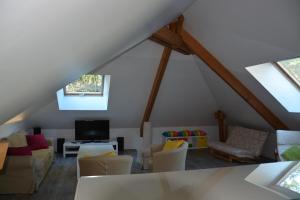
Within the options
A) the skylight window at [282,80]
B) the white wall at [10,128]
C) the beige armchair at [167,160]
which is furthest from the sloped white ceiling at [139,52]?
the beige armchair at [167,160]

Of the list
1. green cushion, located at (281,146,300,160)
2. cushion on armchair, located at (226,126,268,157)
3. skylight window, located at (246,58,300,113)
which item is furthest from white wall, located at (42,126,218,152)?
green cushion, located at (281,146,300,160)

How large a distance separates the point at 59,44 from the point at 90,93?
6.20 metres

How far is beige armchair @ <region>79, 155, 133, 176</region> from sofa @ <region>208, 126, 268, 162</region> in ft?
13.0

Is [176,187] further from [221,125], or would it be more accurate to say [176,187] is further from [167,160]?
[221,125]

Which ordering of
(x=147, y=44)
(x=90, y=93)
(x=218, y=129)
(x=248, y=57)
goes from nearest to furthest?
(x=248, y=57) → (x=147, y=44) → (x=90, y=93) → (x=218, y=129)

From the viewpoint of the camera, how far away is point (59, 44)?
149 cm

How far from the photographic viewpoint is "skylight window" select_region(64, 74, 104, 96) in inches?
288

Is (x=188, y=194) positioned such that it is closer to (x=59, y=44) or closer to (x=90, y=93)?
(x=59, y=44)

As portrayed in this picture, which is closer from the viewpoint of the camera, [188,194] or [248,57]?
[188,194]

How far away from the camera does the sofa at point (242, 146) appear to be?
6496mm

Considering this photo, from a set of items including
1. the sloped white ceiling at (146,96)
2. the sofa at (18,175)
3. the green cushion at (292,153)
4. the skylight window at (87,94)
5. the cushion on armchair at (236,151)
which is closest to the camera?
the sofa at (18,175)

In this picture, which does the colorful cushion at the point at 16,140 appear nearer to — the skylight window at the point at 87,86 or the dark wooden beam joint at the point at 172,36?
the skylight window at the point at 87,86

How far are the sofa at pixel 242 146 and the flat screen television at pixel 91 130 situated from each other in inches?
120

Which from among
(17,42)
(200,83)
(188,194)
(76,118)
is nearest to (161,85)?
(200,83)
